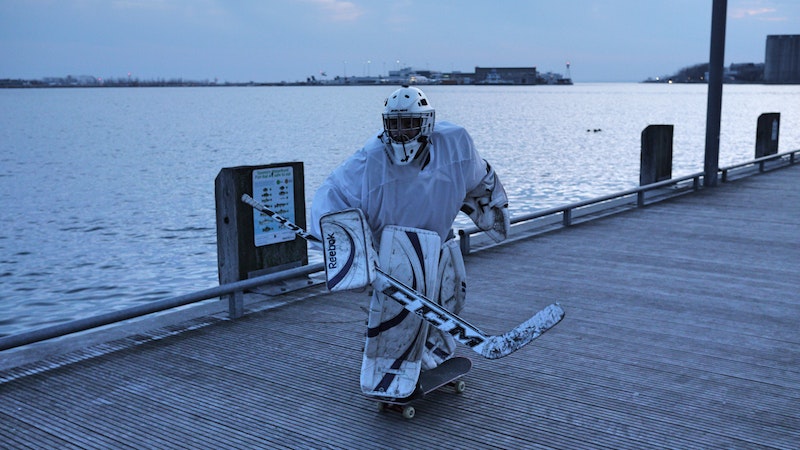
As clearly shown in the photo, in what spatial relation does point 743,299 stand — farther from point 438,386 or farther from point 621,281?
point 438,386

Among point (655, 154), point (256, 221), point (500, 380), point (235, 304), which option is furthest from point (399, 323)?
point (655, 154)

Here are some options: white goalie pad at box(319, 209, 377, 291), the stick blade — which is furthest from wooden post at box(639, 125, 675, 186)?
white goalie pad at box(319, 209, 377, 291)

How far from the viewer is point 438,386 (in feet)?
17.5

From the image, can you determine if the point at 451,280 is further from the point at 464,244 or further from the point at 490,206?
the point at 464,244

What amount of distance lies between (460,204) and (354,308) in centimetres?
245

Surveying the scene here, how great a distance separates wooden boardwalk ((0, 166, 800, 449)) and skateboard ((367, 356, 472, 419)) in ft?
0.23

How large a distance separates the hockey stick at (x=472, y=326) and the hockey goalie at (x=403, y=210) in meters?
0.16

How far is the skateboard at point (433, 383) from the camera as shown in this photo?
A: 5172mm

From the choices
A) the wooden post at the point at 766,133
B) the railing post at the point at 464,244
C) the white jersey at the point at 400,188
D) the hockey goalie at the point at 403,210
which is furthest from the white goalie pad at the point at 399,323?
the wooden post at the point at 766,133

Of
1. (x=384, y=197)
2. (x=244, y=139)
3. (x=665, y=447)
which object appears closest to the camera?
(x=665, y=447)

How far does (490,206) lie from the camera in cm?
562

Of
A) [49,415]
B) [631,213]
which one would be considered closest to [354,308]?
[49,415]

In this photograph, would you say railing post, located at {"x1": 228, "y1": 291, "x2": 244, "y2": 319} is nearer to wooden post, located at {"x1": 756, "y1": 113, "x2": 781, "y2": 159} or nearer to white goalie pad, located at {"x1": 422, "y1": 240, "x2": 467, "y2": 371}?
white goalie pad, located at {"x1": 422, "y1": 240, "x2": 467, "y2": 371}

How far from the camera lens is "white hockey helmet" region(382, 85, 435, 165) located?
498cm
